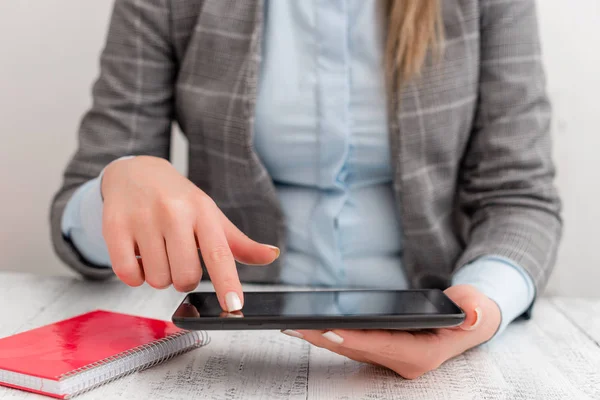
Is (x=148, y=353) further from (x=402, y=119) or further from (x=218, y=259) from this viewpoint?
(x=402, y=119)

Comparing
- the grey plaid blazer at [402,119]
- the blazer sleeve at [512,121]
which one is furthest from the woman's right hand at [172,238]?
the blazer sleeve at [512,121]

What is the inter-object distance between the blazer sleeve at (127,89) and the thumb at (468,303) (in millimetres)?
429

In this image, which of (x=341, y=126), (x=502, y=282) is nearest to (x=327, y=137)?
(x=341, y=126)

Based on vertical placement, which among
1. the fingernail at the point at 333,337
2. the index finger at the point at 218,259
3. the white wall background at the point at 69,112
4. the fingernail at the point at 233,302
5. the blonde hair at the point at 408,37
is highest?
the blonde hair at the point at 408,37

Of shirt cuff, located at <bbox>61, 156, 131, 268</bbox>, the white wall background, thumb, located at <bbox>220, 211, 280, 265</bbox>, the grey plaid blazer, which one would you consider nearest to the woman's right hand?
thumb, located at <bbox>220, 211, 280, 265</bbox>

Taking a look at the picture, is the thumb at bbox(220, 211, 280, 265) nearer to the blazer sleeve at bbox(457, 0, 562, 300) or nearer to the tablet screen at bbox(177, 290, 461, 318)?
the tablet screen at bbox(177, 290, 461, 318)

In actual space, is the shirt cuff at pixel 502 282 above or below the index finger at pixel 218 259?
below

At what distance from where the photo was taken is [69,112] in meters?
1.09

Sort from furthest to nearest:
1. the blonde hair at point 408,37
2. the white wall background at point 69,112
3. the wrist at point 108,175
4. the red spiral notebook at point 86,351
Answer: the white wall background at point 69,112
the blonde hair at point 408,37
the wrist at point 108,175
the red spiral notebook at point 86,351

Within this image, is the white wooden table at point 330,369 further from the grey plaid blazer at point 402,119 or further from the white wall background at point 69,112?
the white wall background at point 69,112

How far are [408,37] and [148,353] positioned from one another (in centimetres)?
45

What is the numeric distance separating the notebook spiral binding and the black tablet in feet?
0.12

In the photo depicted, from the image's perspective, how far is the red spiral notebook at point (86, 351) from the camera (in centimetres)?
39

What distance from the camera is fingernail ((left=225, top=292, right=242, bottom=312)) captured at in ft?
1.36
